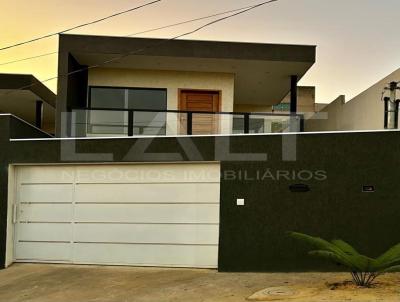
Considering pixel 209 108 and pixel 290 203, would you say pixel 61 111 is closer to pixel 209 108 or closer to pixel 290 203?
pixel 209 108

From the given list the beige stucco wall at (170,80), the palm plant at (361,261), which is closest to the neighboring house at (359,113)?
the beige stucco wall at (170,80)

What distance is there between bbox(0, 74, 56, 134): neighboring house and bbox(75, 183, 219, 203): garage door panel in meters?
7.45

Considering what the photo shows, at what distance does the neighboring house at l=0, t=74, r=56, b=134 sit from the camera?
56.7ft

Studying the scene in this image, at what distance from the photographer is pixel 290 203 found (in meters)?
10.4

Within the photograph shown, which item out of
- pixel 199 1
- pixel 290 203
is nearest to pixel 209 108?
pixel 199 1

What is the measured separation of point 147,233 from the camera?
36.6 ft

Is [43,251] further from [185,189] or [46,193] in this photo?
[185,189]

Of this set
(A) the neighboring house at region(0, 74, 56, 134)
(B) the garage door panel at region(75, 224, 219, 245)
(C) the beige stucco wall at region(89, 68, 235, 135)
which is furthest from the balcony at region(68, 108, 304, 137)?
(A) the neighboring house at region(0, 74, 56, 134)

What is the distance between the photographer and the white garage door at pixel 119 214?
10.9 m

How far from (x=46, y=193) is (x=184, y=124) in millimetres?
3684

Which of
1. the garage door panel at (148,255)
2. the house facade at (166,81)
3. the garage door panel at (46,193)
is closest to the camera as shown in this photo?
the garage door panel at (148,255)

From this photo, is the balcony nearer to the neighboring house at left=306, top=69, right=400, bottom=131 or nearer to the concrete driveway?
the neighboring house at left=306, top=69, right=400, bottom=131

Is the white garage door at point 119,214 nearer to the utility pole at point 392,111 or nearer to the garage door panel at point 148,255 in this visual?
the garage door panel at point 148,255

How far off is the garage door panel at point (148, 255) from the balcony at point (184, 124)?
270cm
